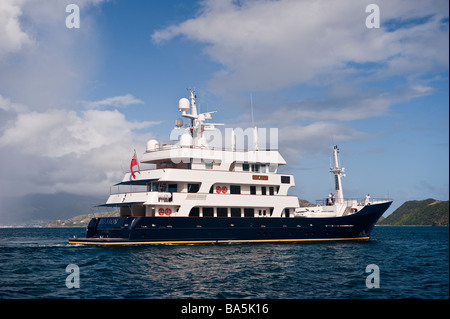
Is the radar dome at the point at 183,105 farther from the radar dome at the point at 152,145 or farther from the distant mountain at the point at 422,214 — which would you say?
the distant mountain at the point at 422,214

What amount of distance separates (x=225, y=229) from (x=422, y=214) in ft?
446

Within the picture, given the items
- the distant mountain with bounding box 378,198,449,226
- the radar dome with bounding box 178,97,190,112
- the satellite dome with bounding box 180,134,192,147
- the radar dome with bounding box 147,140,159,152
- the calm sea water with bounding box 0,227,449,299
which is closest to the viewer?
the calm sea water with bounding box 0,227,449,299

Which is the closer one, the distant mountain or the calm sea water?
the calm sea water

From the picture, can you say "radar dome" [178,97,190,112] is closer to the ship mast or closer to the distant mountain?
the ship mast

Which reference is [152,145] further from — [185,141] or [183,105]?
[183,105]

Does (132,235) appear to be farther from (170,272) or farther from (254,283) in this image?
(254,283)

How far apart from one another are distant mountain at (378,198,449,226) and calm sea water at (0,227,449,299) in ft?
396

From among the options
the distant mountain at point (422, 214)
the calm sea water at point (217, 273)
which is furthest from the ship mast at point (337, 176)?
the distant mountain at point (422, 214)

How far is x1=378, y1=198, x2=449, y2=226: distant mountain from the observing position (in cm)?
14062

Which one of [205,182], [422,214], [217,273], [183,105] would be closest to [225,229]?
[205,182]

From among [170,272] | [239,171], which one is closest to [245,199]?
[239,171]

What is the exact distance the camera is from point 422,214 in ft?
497

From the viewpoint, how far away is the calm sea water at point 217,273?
17094 mm

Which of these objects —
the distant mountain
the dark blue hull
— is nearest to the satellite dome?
the dark blue hull
